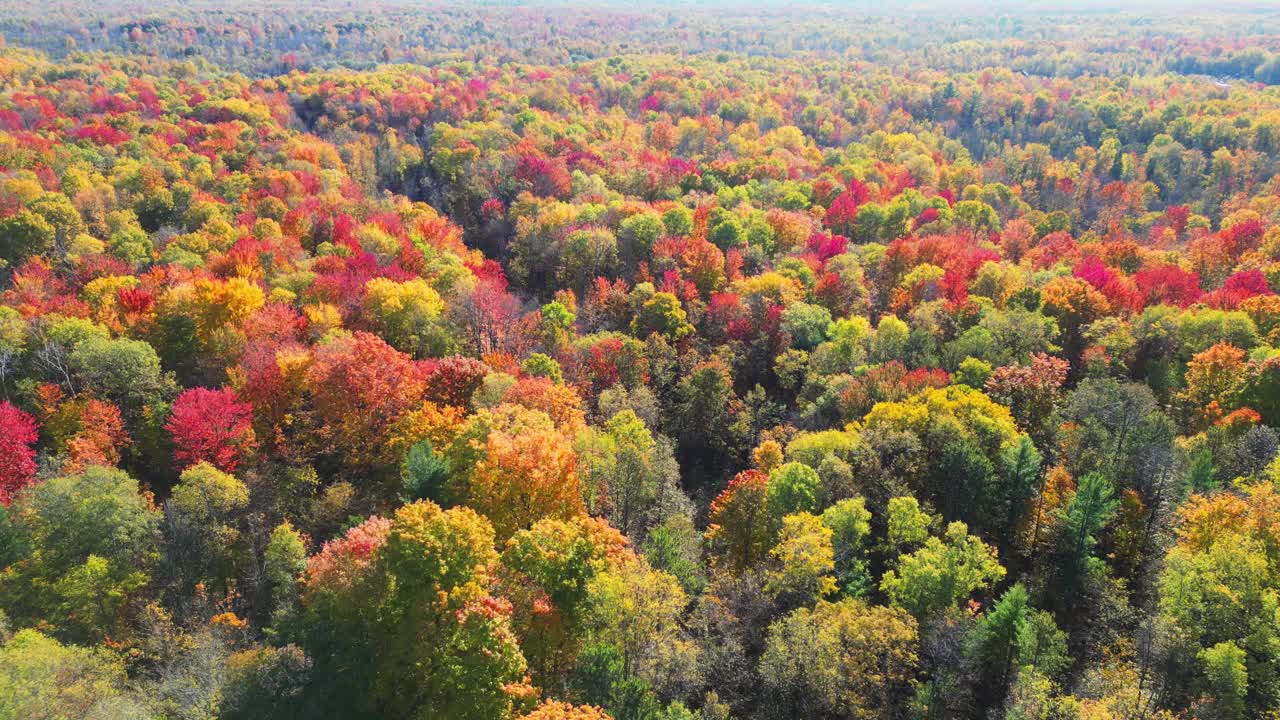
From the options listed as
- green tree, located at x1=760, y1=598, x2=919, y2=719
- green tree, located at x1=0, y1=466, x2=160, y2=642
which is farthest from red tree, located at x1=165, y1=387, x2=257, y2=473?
green tree, located at x1=760, y1=598, x2=919, y2=719

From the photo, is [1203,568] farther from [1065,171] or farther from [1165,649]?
[1065,171]

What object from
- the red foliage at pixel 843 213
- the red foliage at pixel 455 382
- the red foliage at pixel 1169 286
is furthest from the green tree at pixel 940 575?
the red foliage at pixel 843 213

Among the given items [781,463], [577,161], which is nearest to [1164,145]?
[577,161]

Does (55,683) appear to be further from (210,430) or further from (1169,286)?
(1169,286)

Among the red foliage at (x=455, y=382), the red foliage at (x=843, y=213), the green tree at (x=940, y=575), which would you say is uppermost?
the red foliage at (x=455, y=382)

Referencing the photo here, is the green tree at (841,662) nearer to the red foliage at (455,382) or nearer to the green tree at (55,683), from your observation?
the green tree at (55,683)

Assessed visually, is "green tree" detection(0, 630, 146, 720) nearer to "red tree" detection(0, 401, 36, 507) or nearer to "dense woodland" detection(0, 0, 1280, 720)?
"dense woodland" detection(0, 0, 1280, 720)

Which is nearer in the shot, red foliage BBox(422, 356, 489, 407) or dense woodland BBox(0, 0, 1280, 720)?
dense woodland BBox(0, 0, 1280, 720)

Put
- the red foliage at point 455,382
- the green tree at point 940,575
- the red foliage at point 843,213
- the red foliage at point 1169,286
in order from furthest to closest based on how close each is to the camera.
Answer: the red foliage at point 843,213, the red foliage at point 1169,286, the red foliage at point 455,382, the green tree at point 940,575
